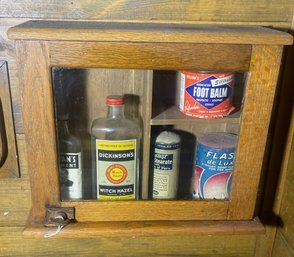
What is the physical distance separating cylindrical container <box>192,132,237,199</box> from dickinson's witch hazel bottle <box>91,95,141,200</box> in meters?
0.11

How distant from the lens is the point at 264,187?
822mm

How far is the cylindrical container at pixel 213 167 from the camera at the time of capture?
2.07 ft

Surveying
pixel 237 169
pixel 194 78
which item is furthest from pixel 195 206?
pixel 194 78

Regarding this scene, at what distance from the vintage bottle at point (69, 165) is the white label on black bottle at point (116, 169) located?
0.03m

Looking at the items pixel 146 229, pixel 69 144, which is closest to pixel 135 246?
pixel 146 229

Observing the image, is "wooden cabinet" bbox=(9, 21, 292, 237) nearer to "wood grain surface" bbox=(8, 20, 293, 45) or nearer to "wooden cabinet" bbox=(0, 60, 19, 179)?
"wood grain surface" bbox=(8, 20, 293, 45)

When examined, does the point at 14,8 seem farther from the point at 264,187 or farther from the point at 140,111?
the point at 264,187

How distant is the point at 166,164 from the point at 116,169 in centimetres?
10

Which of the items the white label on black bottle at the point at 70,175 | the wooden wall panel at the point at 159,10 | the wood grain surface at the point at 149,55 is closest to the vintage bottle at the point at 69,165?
the white label on black bottle at the point at 70,175

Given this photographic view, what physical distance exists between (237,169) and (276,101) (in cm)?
23

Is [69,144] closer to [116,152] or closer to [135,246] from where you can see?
[116,152]

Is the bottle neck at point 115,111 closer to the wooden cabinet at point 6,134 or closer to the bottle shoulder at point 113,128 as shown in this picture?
the bottle shoulder at point 113,128

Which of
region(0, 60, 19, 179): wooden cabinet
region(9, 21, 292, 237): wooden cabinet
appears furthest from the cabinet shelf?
→ region(0, 60, 19, 179): wooden cabinet

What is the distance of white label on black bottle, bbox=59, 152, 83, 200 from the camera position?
61 cm
